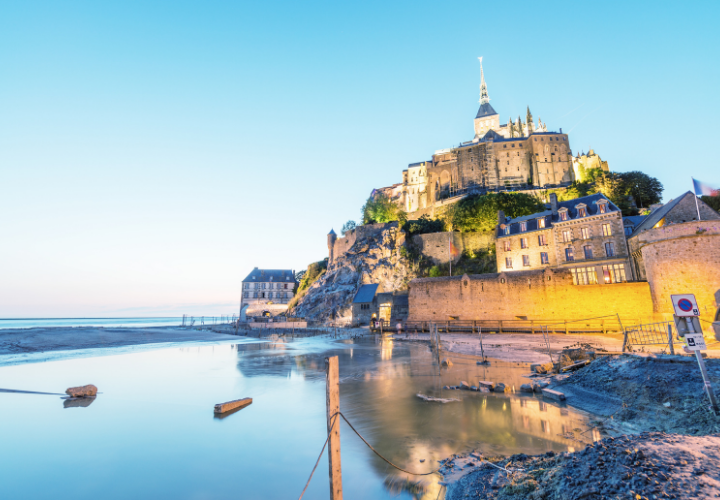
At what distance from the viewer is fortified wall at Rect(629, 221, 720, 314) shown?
52.2 ft

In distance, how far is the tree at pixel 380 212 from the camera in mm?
61625

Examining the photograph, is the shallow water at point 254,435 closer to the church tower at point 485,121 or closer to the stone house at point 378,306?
the stone house at point 378,306

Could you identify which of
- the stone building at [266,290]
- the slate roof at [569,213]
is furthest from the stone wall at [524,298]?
the stone building at [266,290]

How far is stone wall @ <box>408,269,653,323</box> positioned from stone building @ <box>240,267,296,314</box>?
1657 inches

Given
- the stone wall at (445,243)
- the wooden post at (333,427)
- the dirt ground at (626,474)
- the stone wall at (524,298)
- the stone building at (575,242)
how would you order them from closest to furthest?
the dirt ground at (626,474), the wooden post at (333,427), the stone wall at (524,298), the stone building at (575,242), the stone wall at (445,243)

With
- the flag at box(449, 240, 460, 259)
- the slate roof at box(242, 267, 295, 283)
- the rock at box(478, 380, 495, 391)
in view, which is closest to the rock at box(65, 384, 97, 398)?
the rock at box(478, 380, 495, 391)

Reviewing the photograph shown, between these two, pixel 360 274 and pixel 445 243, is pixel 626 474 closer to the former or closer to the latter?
pixel 445 243

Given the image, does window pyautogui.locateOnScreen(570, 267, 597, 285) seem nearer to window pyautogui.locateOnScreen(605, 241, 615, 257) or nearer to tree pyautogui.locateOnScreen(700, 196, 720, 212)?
window pyautogui.locateOnScreen(605, 241, 615, 257)

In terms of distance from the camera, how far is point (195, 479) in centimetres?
588

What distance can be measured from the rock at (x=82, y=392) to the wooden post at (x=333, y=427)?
12210mm

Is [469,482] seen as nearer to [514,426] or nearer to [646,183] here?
[514,426]

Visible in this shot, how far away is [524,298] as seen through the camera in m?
24.6

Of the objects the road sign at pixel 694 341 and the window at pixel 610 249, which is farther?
the window at pixel 610 249

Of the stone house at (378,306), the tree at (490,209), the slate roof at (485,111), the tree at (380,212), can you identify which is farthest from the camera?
the slate roof at (485,111)
